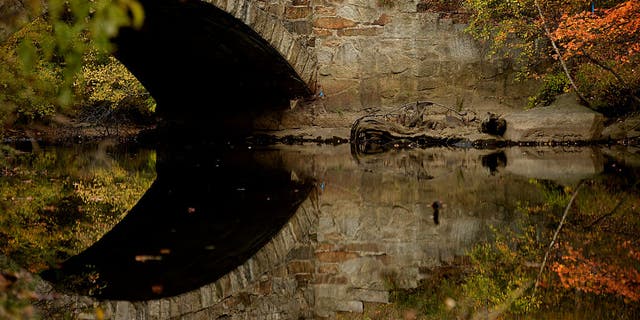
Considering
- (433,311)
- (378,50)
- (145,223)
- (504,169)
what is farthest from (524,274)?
(378,50)

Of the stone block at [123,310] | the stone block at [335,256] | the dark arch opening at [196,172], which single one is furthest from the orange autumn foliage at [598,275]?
the stone block at [123,310]

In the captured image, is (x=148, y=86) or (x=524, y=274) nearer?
(x=524, y=274)

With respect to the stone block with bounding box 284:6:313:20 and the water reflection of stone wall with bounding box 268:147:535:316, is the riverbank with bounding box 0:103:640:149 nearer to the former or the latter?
the stone block with bounding box 284:6:313:20

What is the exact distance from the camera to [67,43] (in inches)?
57.5

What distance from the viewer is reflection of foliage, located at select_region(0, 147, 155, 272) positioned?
3.31 meters

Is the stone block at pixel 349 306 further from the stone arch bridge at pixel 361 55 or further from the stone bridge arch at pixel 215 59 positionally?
the stone arch bridge at pixel 361 55

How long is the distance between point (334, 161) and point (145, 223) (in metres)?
3.54

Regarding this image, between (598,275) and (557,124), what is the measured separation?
259 inches

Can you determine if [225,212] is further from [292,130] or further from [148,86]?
[148,86]

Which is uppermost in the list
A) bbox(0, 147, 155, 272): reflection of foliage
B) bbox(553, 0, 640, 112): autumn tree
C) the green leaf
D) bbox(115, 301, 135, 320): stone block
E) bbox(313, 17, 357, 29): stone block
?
bbox(313, 17, 357, 29): stone block

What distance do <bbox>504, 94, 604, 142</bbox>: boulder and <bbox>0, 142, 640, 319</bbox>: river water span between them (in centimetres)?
227

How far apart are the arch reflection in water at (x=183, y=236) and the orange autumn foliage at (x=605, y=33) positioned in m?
4.42

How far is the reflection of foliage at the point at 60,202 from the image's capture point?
331cm

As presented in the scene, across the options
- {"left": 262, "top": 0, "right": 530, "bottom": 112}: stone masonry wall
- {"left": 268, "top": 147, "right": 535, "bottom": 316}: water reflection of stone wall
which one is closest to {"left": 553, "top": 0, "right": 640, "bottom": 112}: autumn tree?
{"left": 262, "top": 0, "right": 530, "bottom": 112}: stone masonry wall
